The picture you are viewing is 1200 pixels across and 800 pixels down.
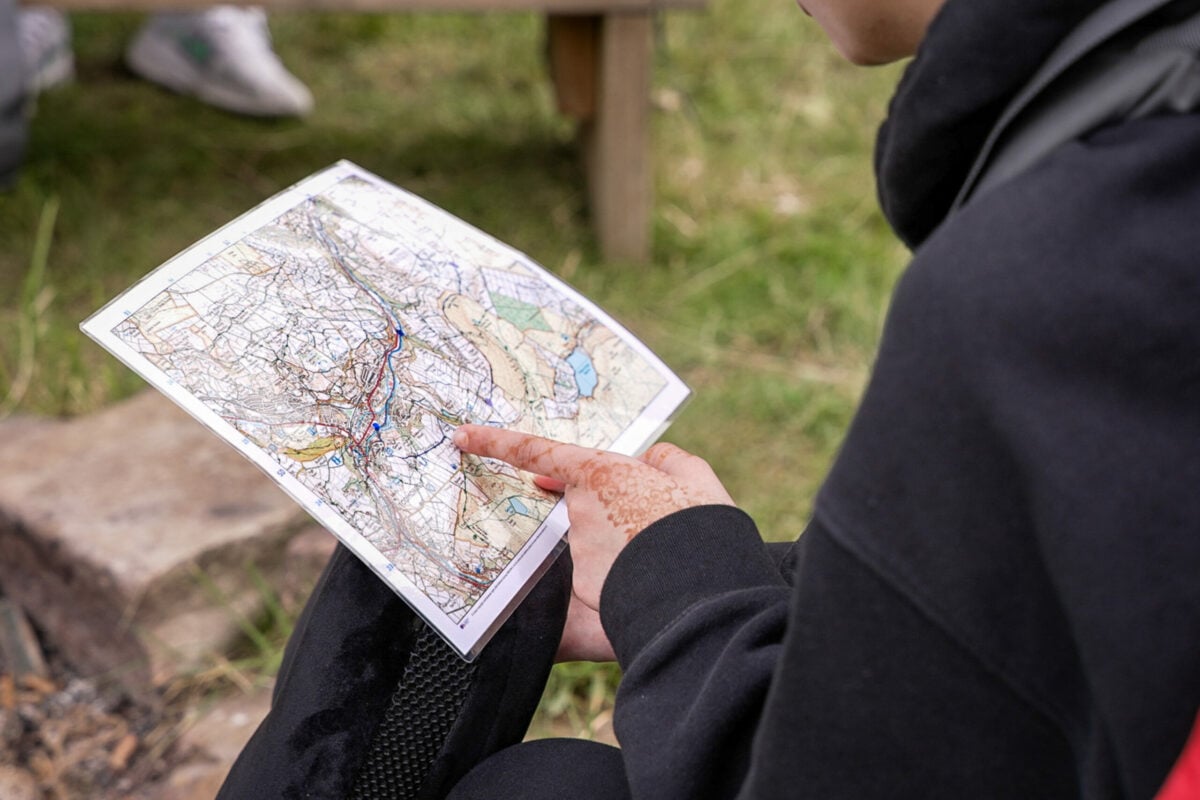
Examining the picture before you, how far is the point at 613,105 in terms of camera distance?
2.55 m

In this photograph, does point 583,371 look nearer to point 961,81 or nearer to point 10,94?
point 961,81

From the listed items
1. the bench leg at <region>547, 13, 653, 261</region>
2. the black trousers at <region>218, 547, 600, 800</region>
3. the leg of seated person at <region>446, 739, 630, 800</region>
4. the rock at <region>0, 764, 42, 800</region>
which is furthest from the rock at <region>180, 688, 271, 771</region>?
the bench leg at <region>547, 13, 653, 261</region>

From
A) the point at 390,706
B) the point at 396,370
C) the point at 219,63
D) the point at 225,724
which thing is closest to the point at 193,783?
the point at 225,724

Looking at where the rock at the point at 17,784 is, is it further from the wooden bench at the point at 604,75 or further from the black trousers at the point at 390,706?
the wooden bench at the point at 604,75

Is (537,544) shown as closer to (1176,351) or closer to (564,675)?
(1176,351)

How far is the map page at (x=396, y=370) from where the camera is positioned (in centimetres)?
94

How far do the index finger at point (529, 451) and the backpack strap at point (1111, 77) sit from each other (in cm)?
41

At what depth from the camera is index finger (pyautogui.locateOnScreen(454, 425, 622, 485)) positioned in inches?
37.9

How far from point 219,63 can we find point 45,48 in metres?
0.43

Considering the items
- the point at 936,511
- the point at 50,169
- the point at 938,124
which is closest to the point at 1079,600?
the point at 936,511

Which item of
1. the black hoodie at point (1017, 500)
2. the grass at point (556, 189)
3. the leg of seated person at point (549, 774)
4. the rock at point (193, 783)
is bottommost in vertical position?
the grass at point (556, 189)

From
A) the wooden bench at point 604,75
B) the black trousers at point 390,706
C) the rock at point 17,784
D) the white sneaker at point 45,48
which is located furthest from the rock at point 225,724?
the white sneaker at point 45,48

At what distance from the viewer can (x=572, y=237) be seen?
2795 millimetres

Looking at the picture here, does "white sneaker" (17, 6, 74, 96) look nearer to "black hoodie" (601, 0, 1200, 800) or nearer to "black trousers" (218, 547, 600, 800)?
"black trousers" (218, 547, 600, 800)
